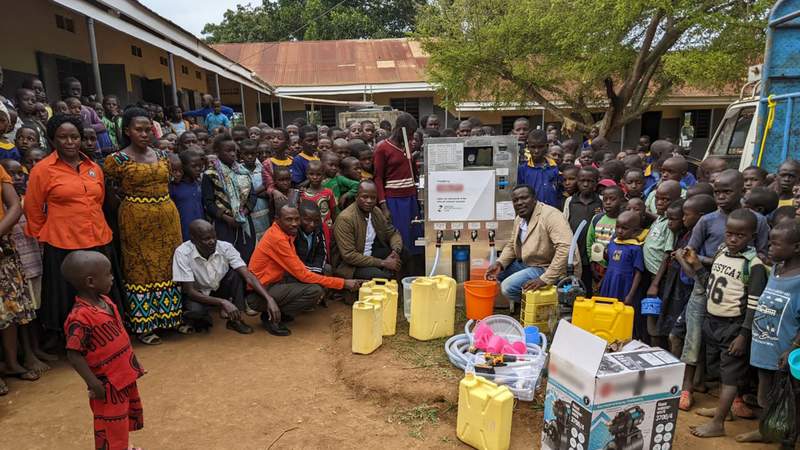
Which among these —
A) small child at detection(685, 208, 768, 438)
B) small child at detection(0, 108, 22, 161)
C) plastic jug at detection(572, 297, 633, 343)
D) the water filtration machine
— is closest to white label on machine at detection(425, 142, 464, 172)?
the water filtration machine

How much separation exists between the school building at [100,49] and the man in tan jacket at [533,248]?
5.33m

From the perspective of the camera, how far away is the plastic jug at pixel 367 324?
3.99 metres

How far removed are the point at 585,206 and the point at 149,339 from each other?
A: 3.99 metres

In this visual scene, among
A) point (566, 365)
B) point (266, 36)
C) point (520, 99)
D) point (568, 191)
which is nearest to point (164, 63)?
point (520, 99)

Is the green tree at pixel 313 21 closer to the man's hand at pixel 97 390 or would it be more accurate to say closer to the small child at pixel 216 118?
the small child at pixel 216 118

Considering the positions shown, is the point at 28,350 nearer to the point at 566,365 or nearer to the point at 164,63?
the point at 566,365

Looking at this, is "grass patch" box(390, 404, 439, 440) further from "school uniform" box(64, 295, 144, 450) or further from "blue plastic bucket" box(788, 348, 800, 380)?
"blue plastic bucket" box(788, 348, 800, 380)

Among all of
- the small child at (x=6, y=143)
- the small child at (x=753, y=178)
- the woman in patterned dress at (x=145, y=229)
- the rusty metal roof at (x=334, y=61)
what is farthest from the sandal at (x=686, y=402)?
the rusty metal roof at (x=334, y=61)

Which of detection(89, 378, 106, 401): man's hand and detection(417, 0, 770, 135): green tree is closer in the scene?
detection(89, 378, 106, 401): man's hand

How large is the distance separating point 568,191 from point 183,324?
12.8ft

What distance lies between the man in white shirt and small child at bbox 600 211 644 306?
2745 millimetres

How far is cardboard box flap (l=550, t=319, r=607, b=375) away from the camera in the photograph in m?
2.43

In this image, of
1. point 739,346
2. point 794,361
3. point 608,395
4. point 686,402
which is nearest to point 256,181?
point 608,395

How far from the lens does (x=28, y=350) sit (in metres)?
3.90
